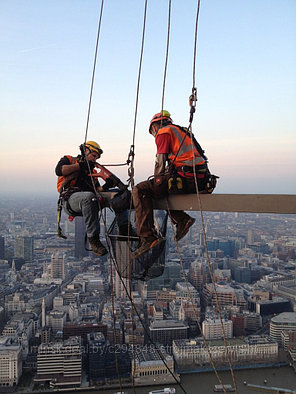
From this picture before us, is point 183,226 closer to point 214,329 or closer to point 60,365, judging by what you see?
point 60,365

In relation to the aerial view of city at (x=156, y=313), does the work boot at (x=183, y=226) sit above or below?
above

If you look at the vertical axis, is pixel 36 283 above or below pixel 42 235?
below

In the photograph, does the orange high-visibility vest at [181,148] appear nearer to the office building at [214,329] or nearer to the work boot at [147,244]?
the work boot at [147,244]

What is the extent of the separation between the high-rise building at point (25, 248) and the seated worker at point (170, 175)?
1870 cm

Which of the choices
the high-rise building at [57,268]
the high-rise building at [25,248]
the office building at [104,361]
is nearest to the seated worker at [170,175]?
the office building at [104,361]

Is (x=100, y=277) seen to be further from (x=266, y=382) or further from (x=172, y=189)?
(x=172, y=189)

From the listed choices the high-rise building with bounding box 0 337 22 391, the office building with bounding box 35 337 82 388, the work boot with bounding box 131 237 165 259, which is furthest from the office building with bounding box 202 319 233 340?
the work boot with bounding box 131 237 165 259

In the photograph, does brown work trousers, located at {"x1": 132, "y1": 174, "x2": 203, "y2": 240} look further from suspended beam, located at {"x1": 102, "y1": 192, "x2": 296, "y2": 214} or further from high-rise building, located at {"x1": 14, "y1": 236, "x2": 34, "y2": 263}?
high-rise building, located at {"x1": 14, "y1": 236, "x2": 34, "y2": 263}

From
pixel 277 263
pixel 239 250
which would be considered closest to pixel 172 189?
pixel 277 263

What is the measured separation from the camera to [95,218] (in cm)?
225

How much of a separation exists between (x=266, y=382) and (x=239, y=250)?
27.5 ft

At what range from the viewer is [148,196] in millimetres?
1939

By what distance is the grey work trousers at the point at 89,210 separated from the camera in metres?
2.23

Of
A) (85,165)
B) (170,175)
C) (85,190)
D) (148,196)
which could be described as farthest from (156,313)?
(170,175)
